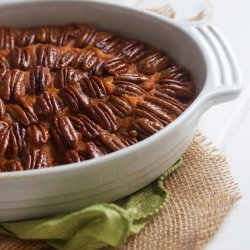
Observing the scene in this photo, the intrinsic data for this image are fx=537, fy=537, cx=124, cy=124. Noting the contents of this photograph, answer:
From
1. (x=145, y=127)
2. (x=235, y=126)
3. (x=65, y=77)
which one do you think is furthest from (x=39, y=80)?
(x=235, y=126)

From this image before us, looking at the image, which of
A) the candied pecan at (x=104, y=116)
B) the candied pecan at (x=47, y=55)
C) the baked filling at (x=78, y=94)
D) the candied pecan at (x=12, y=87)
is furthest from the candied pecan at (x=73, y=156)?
the candied pecan at (x=47, y=55)

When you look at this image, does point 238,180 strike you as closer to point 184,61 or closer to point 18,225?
point 184,61

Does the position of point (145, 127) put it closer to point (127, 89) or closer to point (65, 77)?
point (127, 89)

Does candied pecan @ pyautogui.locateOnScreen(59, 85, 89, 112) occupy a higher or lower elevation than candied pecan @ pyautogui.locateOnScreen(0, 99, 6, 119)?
higher

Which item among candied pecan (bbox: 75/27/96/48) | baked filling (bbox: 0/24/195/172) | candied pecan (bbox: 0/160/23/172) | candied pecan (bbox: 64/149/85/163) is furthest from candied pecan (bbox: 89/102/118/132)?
candied pecan (bbox: 75/27/96/48)

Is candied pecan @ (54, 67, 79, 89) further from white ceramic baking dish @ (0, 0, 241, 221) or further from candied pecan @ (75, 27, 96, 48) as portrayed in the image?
white ceramic baking dish @ (0, 0, 241, 221)

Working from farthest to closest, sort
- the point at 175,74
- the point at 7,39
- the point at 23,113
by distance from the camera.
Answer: the point at 7,39
the point at 175,74
the point at 23,113

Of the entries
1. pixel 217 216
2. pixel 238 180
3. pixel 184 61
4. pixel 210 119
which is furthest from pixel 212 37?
pixel 217 216
